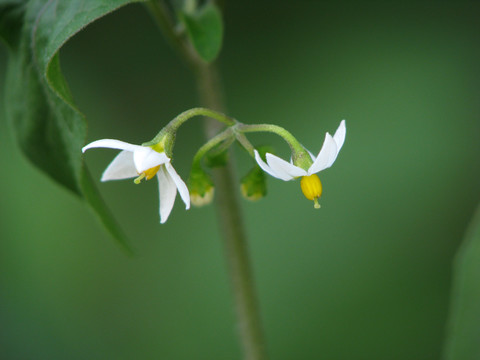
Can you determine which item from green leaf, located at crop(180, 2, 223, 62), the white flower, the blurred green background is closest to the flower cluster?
the white flower

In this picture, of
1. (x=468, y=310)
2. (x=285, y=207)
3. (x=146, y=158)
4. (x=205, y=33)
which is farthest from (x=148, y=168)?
(x=285, y=207)

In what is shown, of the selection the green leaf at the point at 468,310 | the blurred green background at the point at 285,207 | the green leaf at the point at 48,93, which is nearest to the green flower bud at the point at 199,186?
the green leaf at the point at 48,93

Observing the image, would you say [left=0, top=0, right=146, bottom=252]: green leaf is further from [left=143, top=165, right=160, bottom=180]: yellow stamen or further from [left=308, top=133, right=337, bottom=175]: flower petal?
[left=308, top=133, right=337, bottom=175]: flower petal

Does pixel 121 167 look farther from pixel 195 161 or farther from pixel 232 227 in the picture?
pixel 232 227

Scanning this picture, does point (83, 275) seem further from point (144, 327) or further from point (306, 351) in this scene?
point (306, 351)

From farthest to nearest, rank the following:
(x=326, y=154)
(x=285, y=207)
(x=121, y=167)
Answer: (x=285, y=207), (x=121, y=167), (x=326, y=154)

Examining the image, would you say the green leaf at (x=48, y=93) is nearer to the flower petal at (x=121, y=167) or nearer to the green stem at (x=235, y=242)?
the flower petal at (x=121, y=167)
